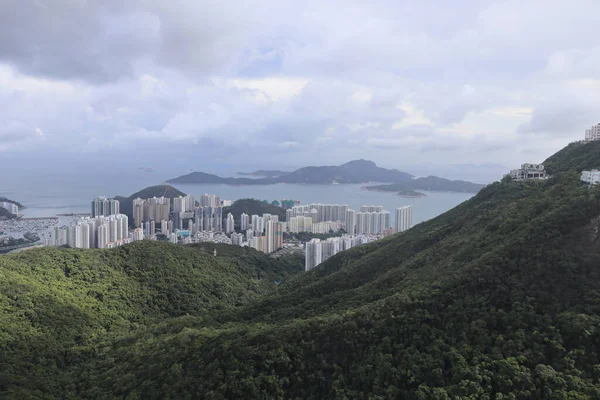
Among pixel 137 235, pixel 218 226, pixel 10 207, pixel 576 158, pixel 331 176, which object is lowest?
pixel 137 235

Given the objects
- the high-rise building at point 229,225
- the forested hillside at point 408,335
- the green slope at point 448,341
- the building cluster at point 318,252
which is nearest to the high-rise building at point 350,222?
the high-rise building at point 229,225

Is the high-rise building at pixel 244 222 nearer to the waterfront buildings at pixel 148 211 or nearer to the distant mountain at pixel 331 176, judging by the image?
the waterfront buildings at pixel 148 211

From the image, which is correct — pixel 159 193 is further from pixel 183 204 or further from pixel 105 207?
pixel 105 207

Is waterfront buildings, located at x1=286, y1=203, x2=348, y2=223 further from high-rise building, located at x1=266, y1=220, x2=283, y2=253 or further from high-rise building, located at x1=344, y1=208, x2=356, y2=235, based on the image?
high-rise building, located at x1=266, y1=220, x2=283, y2=253

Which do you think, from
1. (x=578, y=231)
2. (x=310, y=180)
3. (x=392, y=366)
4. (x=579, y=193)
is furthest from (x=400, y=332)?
(x=310, y=180)

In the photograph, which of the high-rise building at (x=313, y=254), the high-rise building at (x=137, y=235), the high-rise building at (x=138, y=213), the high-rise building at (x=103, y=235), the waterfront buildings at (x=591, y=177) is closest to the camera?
the waterfront buildings at (x=591, y=177)

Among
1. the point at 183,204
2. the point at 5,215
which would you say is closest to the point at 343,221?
the point at 183,204
